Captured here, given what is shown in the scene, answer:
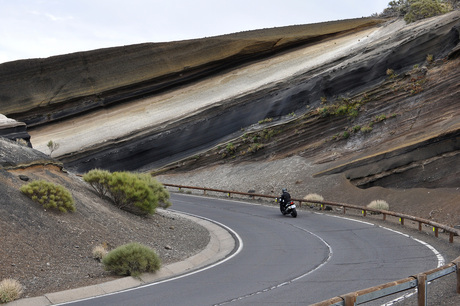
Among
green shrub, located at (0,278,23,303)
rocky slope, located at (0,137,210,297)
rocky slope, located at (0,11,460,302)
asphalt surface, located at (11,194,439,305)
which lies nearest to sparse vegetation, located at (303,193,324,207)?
rocky slope, located at (0,11,460,302)

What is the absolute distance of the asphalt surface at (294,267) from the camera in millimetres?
10016

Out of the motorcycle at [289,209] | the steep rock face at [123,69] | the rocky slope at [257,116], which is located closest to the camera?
the motorcycle at [289,209]

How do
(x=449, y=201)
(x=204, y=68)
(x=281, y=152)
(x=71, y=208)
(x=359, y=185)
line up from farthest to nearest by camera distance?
1. (x=204, y=68)
2. (x=281, y=152)
3. (x=359, y=185)
4. (x=449, y=201)
5. (x=71, y=208)

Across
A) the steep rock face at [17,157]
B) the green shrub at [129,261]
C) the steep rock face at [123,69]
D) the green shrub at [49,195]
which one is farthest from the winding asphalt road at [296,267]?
the steep rock face at [123,69]

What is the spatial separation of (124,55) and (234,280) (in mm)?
48052

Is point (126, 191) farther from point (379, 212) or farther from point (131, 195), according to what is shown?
point (379, 212)

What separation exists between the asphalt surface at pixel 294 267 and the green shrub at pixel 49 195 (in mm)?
4380

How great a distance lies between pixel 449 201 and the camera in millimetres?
23000

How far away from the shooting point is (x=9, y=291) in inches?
380

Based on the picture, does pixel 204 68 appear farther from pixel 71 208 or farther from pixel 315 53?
pixel 71 208

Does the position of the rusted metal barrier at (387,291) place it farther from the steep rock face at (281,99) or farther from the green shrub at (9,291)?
the steep rock face at (281,99)

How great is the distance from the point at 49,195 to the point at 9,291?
20.6 feet

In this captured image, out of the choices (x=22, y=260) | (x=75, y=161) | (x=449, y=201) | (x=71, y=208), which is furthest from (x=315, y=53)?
→ (x=22, y=260)

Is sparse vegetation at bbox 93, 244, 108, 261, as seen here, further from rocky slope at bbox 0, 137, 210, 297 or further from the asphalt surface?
the asphalt surface
